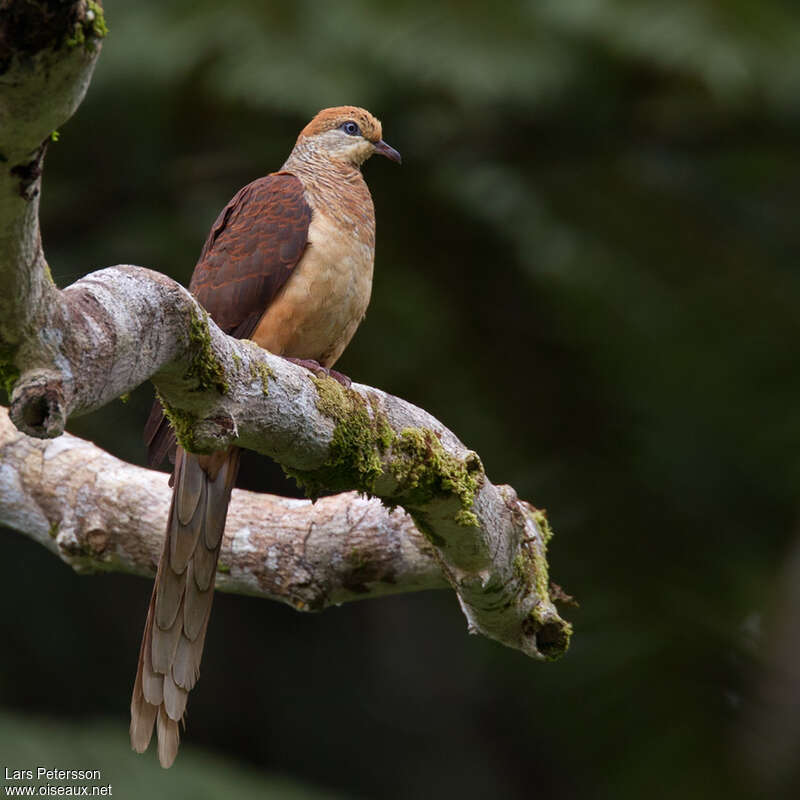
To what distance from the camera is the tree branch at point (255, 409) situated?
6.34 ft

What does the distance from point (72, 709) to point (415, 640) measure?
2.43 m

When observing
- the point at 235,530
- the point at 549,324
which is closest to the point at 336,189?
the point at 235,530

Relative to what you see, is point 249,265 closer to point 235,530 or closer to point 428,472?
point 235,530

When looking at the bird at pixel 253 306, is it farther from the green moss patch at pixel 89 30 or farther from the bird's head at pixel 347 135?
the green moss patch at pixel 89 30

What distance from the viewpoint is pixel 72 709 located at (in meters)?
7.08

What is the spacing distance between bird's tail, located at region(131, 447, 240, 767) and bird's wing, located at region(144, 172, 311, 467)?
0.59 ft

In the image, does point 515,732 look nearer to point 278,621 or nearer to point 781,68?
point 278,621

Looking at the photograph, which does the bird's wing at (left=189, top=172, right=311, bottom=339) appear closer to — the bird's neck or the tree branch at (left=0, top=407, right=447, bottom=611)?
the bird's neck

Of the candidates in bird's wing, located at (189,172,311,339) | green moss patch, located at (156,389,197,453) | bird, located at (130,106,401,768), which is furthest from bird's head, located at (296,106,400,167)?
green moss patch, located at (156,389,197,453)

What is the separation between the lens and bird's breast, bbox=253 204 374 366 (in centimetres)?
422

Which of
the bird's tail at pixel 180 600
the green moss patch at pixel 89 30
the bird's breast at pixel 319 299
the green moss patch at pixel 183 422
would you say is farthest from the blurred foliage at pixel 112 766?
the green moss patch at pixel 89 30

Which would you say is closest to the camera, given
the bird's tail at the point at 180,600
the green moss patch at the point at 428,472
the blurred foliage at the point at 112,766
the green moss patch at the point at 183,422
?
the green moss patch at the point at 183,422

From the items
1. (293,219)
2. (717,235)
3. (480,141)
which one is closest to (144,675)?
(293,219)

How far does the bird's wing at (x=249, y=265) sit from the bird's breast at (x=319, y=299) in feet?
0.14
